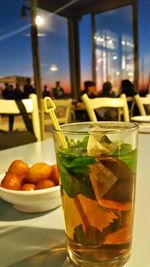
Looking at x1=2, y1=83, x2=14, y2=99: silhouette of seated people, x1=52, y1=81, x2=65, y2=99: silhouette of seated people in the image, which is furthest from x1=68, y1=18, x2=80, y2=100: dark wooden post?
x1=2, y1=83, x2=14, y2=99: silhouette of seated people

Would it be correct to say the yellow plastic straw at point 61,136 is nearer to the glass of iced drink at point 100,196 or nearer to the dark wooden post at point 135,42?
the glass of iced drink at point 100,196

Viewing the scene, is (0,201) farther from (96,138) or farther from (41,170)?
(96,138)

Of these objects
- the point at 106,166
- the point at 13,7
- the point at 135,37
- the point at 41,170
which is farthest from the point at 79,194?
the point at 135,37

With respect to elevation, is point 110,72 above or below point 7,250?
above

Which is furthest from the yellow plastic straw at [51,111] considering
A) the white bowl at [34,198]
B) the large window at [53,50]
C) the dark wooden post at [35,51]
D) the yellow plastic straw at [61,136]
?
the large window at [53,50]

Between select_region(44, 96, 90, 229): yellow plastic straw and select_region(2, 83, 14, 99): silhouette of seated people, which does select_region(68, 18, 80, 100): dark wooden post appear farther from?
select_region(44, 96, 90, 229): yellow plastic straw
